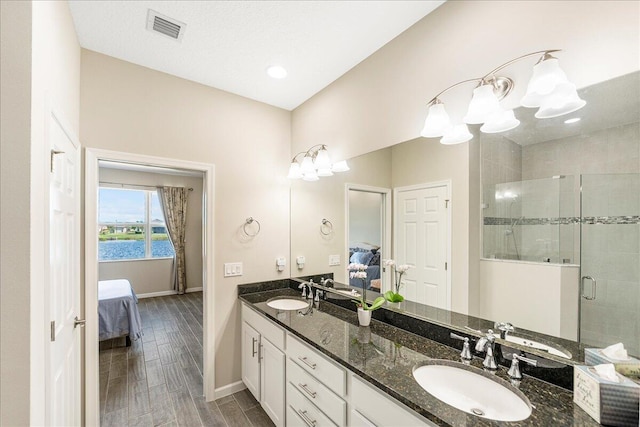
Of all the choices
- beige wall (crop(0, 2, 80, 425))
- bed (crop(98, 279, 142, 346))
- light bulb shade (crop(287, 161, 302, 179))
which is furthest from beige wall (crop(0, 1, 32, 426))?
bed (crop(98, 279, 142, 346))

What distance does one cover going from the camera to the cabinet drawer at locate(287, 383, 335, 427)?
150 centimetres

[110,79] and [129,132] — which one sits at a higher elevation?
[110,79]

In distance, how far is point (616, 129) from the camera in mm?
1007

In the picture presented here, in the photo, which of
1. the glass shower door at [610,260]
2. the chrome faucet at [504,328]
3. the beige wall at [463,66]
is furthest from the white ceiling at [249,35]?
the chrome faucet at [504,328]

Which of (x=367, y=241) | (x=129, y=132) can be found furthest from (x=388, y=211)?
(x=129, y=132)

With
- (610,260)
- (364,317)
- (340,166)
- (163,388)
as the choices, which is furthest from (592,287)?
(163,388)

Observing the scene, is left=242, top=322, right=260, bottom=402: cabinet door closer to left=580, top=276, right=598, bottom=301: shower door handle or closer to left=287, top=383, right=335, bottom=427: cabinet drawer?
left=287, top=383, right=335, bottom=427: cabinet drawer

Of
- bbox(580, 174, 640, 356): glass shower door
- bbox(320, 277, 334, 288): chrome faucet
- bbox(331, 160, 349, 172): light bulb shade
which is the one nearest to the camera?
bbox(580, 174, 640, 356): glass shower door

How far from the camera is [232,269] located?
255 centimetres

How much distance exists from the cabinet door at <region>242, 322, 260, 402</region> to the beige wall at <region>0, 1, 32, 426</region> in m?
1.49

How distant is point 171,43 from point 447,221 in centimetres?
217

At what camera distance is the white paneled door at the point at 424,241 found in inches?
62.6

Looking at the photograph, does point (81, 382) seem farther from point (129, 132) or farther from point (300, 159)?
point (300, 159)

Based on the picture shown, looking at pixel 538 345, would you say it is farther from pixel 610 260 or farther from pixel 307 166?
pixel 307 166
